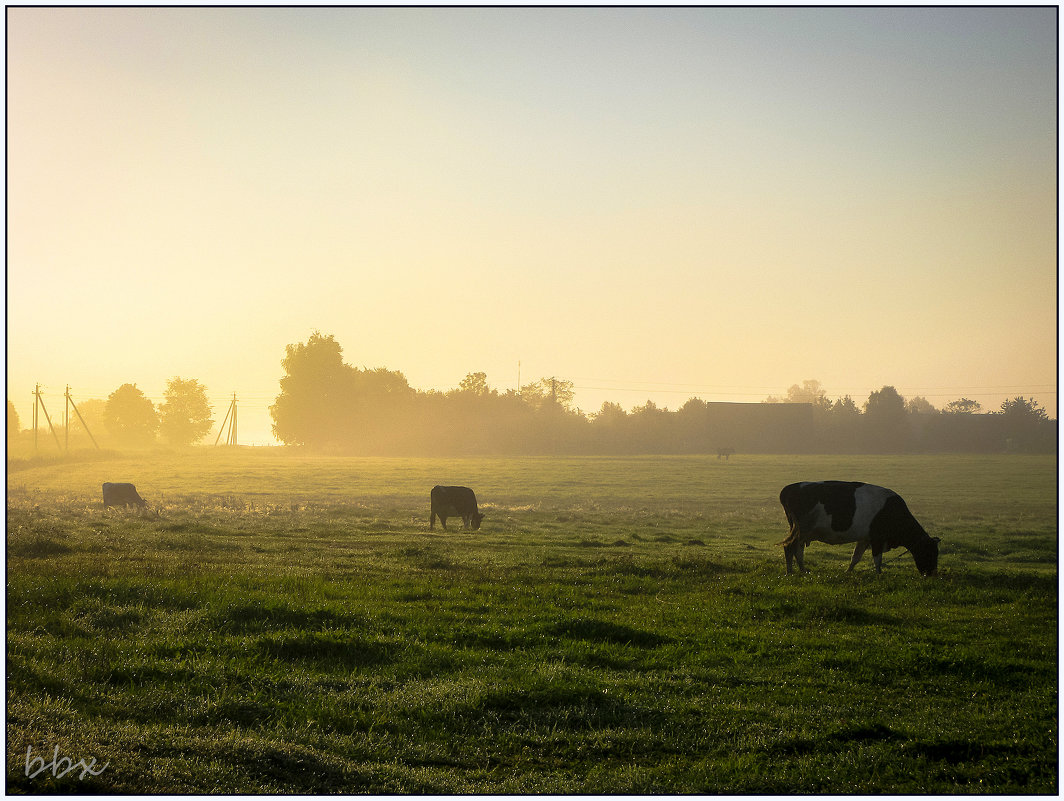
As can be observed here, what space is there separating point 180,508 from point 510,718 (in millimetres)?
31873

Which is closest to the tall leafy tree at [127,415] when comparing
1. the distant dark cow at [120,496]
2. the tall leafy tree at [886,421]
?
the distant dark cow at [120,496]

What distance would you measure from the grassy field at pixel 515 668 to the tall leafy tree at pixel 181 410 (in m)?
96.1

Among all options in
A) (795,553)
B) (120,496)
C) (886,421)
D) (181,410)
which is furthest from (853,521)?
(181,410)

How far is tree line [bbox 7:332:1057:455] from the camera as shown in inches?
3332

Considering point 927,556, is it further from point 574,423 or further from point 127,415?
point 127,415

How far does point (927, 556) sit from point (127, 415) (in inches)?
4468

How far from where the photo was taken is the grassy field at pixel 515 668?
711 centimetres

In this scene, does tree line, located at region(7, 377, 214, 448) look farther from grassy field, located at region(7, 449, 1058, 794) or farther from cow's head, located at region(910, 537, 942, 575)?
cow's head, located at region(910, 537, 942, 575)

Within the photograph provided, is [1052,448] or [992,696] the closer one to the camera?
[992,696]

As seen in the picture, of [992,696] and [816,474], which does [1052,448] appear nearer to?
[816,474]

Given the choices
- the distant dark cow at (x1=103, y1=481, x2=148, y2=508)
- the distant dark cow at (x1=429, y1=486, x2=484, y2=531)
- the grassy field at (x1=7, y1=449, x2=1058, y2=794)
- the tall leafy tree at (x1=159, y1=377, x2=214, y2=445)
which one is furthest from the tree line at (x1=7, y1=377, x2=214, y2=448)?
the grassy field at (x1=7, y1=449, x2=1058, y2=794)

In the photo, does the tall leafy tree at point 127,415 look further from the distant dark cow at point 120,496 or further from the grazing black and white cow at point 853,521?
the grazing black and white cow at point 853,521

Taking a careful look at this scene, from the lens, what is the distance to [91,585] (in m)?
13.4

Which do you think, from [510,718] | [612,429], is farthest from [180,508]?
[612,429]
